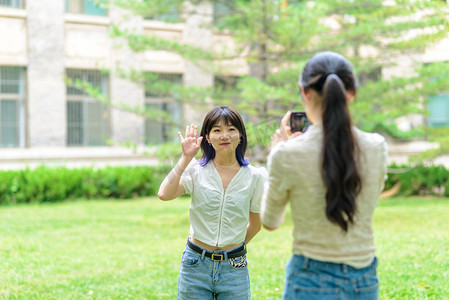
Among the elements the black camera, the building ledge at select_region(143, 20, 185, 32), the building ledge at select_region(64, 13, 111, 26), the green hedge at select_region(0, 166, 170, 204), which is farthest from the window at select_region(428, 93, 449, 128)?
the black camera

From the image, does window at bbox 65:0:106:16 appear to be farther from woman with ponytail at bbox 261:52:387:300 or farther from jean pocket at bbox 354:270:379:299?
jean pocket at bbox 354:270:379:299

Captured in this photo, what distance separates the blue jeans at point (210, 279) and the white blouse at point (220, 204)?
0.10 m

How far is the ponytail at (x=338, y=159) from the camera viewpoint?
6.30 ft

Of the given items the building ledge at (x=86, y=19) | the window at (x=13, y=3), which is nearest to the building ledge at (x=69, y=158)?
the building ledge at (x=86, y=19)

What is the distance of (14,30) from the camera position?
50.8ft

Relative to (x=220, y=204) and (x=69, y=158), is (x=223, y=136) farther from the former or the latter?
(x=69, y=158)

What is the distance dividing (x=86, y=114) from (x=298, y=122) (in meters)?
14.6

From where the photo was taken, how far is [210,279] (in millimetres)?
2820

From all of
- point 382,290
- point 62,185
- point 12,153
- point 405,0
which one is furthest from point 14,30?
point 382,290

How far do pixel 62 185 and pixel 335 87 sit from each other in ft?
43.6

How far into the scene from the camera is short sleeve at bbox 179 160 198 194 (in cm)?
295

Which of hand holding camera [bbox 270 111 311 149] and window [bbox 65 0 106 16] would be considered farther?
window [bbox 65 0 106 16]

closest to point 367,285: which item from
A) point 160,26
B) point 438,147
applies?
point 438,147

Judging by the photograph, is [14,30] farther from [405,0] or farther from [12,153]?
[405,0]
